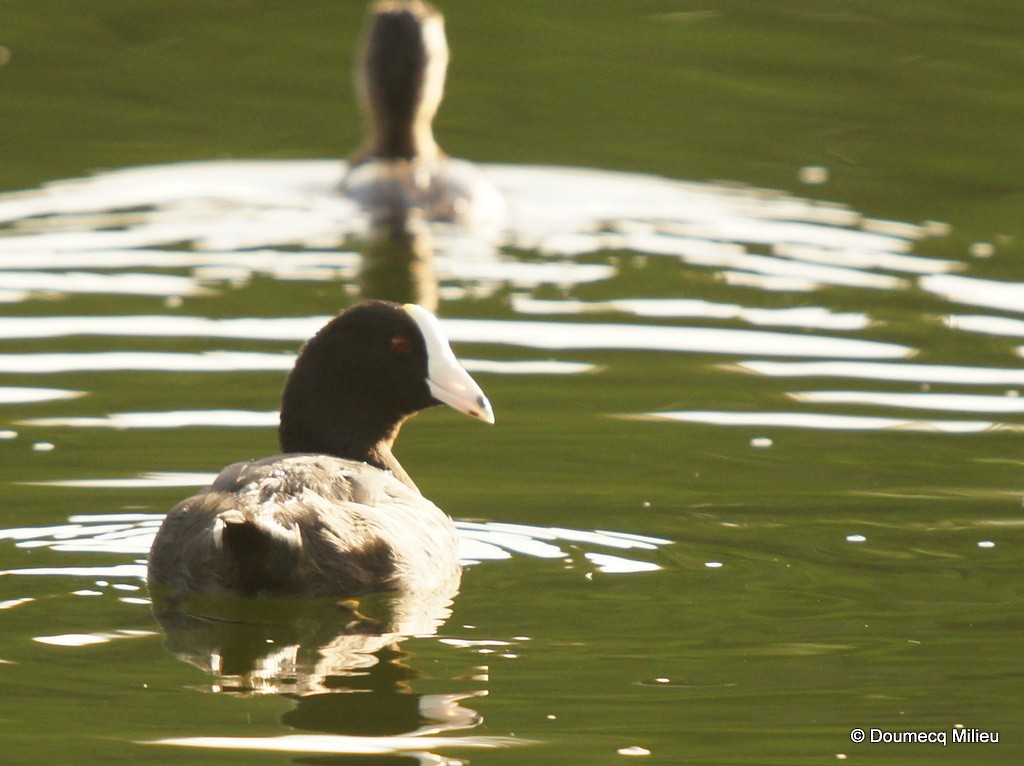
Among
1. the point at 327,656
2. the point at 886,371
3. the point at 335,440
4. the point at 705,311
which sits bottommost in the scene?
the point at 327,656

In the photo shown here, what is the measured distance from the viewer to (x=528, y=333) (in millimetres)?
10570

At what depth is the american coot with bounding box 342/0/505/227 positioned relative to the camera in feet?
44.6

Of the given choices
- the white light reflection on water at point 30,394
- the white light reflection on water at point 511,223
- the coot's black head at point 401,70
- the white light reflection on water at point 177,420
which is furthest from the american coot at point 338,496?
the coot's black head at point 401,70

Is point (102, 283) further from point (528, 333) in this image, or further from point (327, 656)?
point (327, 656)

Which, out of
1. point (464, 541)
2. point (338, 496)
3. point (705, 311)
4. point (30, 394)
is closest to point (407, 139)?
point (705, 311)

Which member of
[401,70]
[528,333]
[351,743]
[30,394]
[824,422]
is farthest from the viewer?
[401,70]

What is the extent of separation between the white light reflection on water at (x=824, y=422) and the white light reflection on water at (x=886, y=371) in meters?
0.74

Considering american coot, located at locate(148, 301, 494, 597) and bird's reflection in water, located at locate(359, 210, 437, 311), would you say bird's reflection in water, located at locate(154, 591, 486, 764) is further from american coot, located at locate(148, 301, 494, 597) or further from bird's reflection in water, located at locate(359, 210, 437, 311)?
bird's reflection in water, located at locate(359, 210, 437, 311)

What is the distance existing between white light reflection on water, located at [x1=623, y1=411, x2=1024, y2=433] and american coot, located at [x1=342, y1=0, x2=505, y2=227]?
458 centimetres

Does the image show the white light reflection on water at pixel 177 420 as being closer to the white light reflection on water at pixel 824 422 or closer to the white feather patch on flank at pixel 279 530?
the white light reflection on water at pixel 824 422

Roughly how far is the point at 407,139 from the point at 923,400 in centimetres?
603

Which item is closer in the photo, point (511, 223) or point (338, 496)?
point (338, 496)

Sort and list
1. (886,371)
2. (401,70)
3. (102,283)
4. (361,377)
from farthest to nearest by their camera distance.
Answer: (401,70) → (102,283) → (886,371) → (361,377)

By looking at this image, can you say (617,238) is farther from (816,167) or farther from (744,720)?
(744,720)
